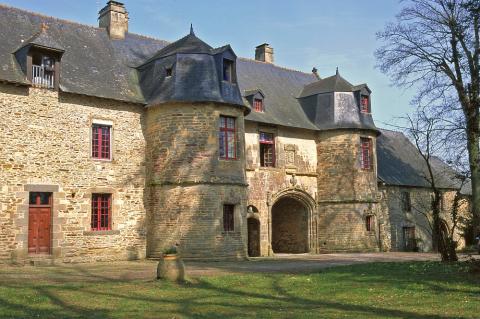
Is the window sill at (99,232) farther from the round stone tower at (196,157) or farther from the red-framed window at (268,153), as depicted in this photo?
the red-framed window at (268,153)

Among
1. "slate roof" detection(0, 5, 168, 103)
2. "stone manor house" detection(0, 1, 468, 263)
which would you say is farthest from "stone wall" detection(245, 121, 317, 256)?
"slate roof" detection(0, 5, 168, 103)

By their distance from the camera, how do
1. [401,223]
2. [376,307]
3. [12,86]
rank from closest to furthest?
[376,307]
[12,86]
[401,223]

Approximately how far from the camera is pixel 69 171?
1834cm

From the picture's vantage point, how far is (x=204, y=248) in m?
18.8

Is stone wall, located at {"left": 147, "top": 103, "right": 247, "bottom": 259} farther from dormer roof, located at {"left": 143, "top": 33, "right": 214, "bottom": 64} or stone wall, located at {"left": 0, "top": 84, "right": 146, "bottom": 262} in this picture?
dormer roof, located at {"left": 143, "top": 33, "right": 214, "bottom": 64}

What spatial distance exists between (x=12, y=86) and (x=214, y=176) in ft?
23.2

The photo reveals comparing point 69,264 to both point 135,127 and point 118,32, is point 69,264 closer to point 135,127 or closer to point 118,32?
point 135,127

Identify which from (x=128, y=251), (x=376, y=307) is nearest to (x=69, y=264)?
(x=128, y=251)

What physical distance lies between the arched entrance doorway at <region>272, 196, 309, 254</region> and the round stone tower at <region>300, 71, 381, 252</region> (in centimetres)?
75

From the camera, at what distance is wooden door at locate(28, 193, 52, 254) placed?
1755cm

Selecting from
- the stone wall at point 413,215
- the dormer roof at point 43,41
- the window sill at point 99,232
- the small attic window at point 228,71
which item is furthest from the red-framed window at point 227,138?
the stone wall at point 413,215

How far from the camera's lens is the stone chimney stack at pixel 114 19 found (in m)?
22.6

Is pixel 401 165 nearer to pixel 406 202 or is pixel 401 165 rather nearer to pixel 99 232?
pixel 406 202

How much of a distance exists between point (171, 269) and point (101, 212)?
7.64 m
